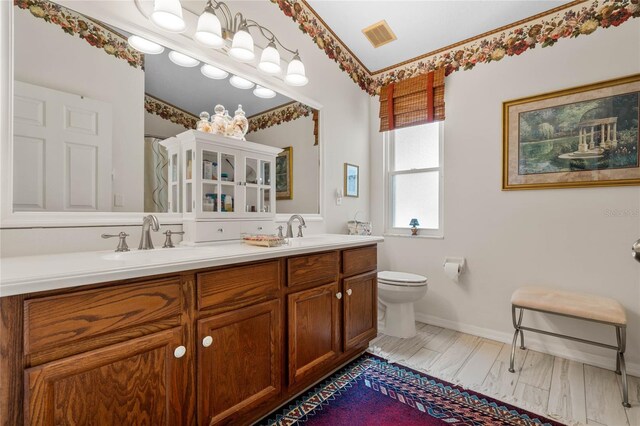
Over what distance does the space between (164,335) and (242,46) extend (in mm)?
1591

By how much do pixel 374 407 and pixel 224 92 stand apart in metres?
2.07

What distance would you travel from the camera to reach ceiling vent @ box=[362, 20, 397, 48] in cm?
241

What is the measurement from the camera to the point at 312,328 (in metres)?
1.61

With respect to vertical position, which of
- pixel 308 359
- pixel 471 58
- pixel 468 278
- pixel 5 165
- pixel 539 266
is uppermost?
pixel 471 58

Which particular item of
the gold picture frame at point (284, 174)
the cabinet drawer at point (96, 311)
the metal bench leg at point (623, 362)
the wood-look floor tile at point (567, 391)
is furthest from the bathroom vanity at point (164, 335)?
the metal bench leg at point (623, 362)

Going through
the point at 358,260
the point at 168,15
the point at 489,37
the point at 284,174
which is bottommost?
the point at 358,260

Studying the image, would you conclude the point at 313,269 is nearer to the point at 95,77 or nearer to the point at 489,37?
the point at 95,77

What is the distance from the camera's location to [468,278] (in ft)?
8.34

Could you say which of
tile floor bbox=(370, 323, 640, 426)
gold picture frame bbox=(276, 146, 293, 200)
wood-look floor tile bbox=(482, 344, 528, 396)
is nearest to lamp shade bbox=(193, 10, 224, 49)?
gold picture frame bbox=(276, 146, 293, 200)

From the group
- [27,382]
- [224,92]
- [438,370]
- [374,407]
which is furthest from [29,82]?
[438,370]

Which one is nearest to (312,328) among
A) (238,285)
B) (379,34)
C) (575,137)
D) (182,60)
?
(238,285)

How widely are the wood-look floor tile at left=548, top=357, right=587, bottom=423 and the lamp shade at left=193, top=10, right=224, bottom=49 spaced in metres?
2.73

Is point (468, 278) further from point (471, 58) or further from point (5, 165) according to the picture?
point (5, 165)

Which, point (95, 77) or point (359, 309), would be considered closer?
point (95, 77)
